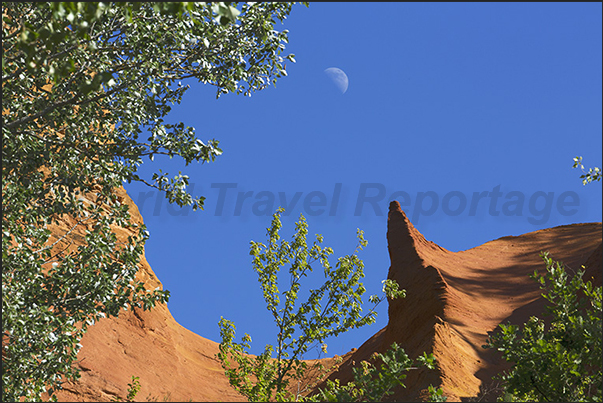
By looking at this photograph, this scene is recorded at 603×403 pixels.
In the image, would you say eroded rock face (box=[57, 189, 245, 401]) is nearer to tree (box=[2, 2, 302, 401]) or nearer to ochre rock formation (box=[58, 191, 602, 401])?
ochre rock formation (box=[58, 191, 602, 401])

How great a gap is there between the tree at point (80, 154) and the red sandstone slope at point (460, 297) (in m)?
8.49

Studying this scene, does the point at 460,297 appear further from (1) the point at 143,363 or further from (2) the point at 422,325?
(1) the point at 143,363

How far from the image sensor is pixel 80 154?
35.8 ft

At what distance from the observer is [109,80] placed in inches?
296

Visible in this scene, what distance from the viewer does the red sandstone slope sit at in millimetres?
17266

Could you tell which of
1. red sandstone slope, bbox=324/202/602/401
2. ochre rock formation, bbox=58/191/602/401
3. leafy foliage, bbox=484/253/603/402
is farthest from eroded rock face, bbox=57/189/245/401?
leafy foliage, bbox=484/253/603/402

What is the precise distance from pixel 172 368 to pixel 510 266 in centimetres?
2205

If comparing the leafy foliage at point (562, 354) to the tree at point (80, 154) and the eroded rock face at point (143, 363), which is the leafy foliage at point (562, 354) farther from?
the eroded rock face at point (143, 363)

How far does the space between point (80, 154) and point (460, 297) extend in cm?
1863

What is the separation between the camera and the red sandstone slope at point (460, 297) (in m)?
17.3

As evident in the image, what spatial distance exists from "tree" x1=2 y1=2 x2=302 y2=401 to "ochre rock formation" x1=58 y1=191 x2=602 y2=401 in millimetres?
4160

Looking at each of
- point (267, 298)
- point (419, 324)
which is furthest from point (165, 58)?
point (419, 324)

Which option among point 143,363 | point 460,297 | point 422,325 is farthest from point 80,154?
point 143,363

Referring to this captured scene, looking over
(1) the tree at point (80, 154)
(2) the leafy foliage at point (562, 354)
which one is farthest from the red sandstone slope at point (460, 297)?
(1) the tree at point (80, 154)
